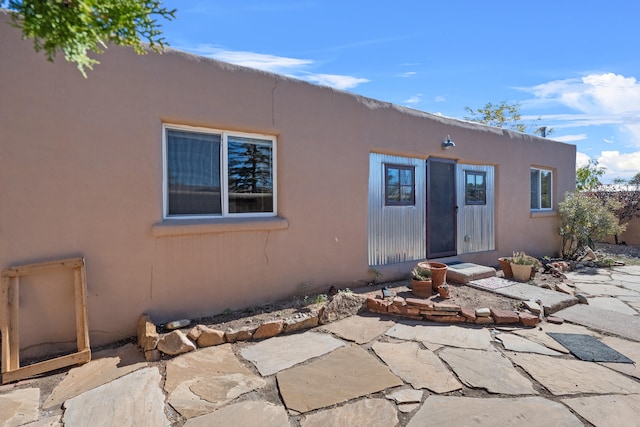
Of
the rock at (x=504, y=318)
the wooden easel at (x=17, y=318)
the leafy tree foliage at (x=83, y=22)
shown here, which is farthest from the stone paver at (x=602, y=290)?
the wooden easel at (x=17, y=318)

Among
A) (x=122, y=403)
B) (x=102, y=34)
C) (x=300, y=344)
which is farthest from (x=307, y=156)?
(x=122, y=403)

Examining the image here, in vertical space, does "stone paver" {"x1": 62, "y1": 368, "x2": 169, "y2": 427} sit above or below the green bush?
below

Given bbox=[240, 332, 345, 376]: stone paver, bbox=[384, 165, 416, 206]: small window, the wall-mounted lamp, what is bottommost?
bbox=[240, 332, 345, 376]: stone paver

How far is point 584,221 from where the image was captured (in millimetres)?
8320

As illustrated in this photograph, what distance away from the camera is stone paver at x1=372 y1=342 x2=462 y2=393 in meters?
2.60

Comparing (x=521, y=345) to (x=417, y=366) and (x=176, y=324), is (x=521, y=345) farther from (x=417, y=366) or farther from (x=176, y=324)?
(x=176, y=324)

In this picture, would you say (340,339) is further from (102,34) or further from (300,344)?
(102,34)

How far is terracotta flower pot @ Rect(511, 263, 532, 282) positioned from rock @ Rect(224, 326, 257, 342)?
5017 millimetres

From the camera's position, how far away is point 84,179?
3.20 m

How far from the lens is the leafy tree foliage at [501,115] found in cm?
1608

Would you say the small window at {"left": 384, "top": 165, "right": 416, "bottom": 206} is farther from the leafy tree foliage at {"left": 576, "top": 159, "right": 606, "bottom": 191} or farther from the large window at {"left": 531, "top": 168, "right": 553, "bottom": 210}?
the leafy tree foliage at {"left": 576, "top": 159, "right": 606, "bottom": 191}

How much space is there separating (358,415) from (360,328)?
156cm

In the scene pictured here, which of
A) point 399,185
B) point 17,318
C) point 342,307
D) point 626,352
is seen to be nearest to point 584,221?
point 399,185

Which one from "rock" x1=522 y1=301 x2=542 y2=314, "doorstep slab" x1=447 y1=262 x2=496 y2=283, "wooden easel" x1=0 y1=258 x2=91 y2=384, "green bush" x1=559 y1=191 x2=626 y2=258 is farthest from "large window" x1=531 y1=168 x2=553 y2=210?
"wooden easel" x1=0 y1=258 x2=91 y2=384
